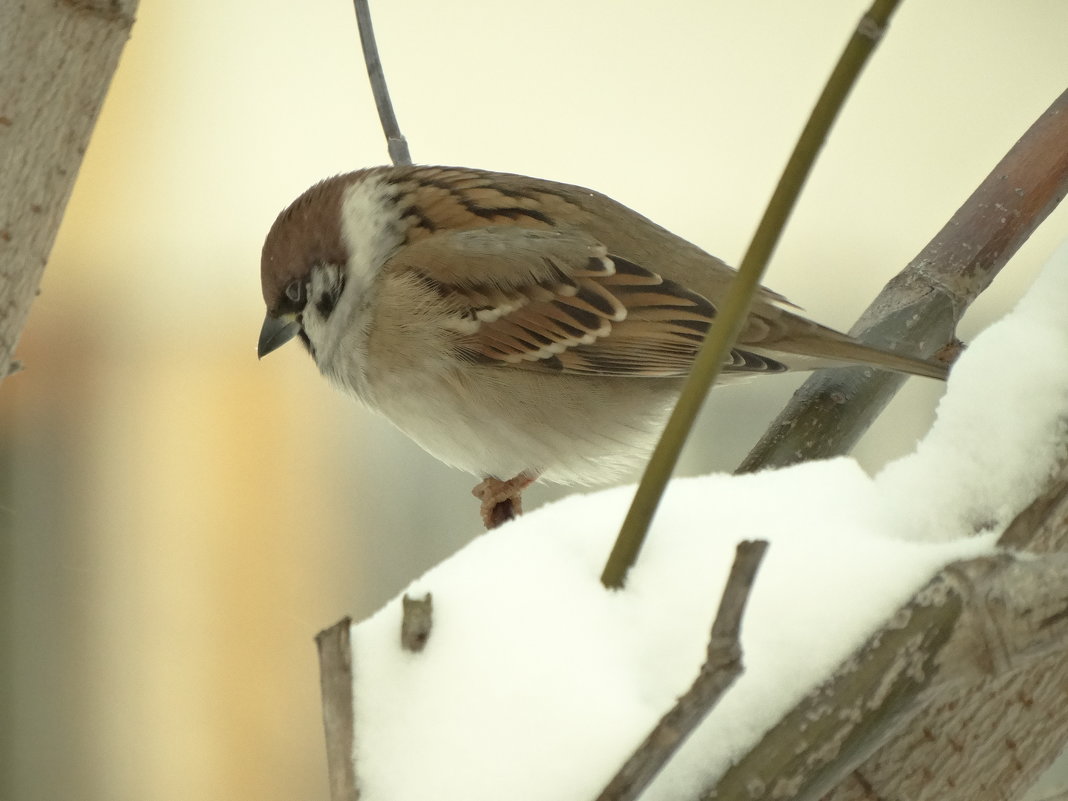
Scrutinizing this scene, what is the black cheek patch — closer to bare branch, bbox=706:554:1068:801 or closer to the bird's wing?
the bird's wing

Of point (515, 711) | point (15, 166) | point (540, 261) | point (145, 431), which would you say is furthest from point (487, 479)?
point (145, 431)

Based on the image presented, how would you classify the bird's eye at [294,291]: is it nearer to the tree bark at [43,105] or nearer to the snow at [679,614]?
the tree bark at [43,105]

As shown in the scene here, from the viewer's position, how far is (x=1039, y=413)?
538 mm

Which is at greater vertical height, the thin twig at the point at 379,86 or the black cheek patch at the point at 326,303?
the thin twig at the point at 379,86

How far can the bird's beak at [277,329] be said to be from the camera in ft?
4.63

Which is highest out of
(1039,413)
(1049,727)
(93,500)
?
(93,500)

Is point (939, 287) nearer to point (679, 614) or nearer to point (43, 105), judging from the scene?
point (679, 614)

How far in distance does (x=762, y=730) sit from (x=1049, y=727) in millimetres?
178

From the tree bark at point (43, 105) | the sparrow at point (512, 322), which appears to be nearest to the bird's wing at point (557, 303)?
the sparrow at point (512, 322)

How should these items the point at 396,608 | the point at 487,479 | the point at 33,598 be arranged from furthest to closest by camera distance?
the point at 33,598 < the point at 487,479 < the point at 396,608

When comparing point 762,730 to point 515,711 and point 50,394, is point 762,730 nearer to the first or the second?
point 515,711

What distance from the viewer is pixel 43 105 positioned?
0.83 m

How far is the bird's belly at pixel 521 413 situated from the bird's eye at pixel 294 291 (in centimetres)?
16

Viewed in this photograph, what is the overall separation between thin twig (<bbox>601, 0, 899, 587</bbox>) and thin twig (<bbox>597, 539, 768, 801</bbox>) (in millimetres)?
67
